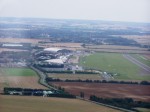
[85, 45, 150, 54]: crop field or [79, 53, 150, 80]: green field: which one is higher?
[85, 45, 150, 54]: crop field

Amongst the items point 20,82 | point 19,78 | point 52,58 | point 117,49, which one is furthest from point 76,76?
point 117,49

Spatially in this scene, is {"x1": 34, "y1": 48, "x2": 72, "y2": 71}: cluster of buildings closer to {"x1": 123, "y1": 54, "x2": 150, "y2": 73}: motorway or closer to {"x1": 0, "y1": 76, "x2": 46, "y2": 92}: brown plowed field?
{"x1": 0, "y1": 76, "x2": 46, "y2": 92}: brown plowed field

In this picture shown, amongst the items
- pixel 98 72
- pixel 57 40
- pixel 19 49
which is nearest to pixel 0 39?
pixel 19 49

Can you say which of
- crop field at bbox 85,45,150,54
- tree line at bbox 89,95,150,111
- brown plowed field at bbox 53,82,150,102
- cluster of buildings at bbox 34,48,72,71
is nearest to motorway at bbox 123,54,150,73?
crop field at bbox 85,45,150,54

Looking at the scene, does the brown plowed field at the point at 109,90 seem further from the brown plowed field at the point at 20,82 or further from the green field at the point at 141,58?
the green field at the point at 141,58

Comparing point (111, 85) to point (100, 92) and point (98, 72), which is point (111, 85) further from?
point (98, 72)

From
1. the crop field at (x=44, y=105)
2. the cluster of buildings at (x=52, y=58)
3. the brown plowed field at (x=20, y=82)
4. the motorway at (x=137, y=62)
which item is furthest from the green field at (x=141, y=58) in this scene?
the crop field at (x=44, y=105)
